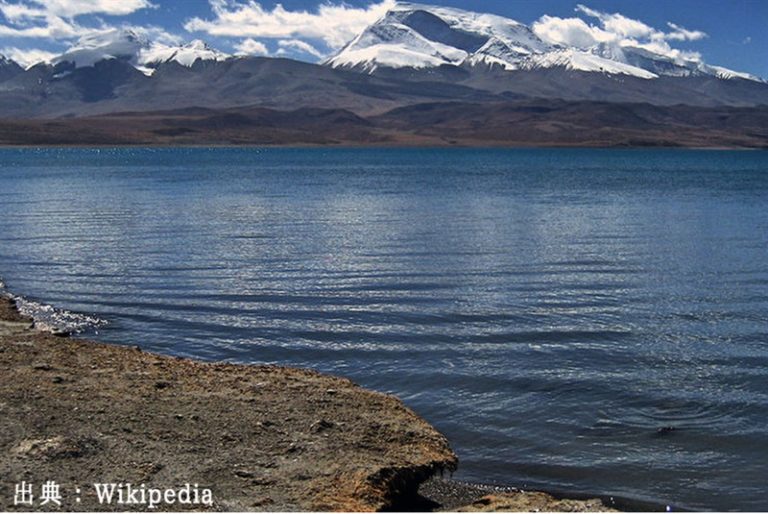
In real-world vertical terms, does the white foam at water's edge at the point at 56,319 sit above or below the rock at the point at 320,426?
below

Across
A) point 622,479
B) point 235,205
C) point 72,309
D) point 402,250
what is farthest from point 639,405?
point 235,205

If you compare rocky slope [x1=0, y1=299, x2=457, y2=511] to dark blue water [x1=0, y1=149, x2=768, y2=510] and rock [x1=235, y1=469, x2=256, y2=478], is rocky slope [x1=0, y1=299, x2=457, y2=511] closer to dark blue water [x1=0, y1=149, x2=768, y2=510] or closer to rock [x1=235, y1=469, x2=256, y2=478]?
rock [x1=235, y1=469, x2=256, y2=478]

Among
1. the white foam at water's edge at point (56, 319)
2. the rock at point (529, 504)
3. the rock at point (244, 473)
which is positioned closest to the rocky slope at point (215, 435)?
the rock at point (244, 473)

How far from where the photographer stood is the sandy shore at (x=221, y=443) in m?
8.85

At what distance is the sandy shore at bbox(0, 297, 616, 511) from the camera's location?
885 centimetres

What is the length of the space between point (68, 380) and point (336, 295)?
9.77m

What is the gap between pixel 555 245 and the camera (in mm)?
30641

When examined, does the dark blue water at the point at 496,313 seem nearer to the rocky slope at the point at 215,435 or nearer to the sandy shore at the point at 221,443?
the sandy shore at the point at 221,443

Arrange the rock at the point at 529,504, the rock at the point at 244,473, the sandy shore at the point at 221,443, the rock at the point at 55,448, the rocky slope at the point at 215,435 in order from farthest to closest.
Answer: the rock at the point at 55,448 < the rock at the point at 244,473 < the rock at the point at 529,504 < the rocky slope at the point at 215,435 < the sandy shore at the point at 221,443

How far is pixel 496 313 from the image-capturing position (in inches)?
758

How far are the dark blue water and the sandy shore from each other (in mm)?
1180

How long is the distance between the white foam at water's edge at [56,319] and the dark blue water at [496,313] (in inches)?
18.7

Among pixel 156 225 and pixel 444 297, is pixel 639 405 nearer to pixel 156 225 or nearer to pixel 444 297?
pixel 444 297

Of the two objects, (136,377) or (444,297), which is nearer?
(136,377)
